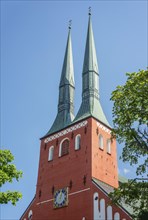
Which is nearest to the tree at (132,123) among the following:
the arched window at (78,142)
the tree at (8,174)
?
the tree at (8,174)

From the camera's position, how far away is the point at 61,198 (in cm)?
2666

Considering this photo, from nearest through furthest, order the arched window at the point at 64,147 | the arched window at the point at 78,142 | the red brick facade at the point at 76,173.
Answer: the red brick facade at the point at 76,173
the arched window at the point at 78,142
the arched window at the point at 64,147

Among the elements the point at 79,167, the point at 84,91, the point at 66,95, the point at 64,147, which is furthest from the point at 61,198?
the point at 66,95

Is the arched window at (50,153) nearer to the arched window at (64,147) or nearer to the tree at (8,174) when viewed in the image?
the arched window at (64,147)

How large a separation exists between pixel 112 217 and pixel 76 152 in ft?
23.2

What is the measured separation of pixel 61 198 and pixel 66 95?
Answer: 40.7 ft

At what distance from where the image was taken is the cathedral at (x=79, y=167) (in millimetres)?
24469

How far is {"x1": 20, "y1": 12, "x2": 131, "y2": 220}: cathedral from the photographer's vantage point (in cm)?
2447

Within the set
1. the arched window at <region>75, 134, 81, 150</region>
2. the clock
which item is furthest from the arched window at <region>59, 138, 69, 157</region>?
the clock

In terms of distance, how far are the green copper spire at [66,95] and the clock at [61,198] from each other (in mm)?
6646

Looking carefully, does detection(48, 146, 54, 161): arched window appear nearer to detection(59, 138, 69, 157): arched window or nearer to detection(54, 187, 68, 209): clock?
detection(59, 138, 69, 157): arched window

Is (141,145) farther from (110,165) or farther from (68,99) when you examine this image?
(68,99)

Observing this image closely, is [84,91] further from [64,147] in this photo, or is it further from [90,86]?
[64,147]

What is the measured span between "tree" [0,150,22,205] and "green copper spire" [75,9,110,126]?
1300 centimetres
